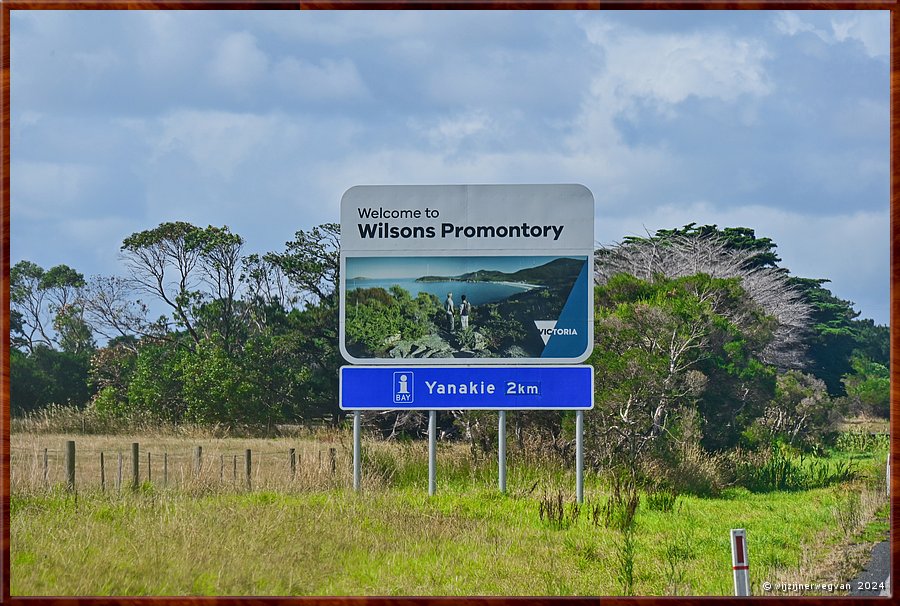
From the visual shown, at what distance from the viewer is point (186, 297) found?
2906cm

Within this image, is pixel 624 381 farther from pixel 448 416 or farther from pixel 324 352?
pixel 324 352

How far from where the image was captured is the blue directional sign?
14.2 m

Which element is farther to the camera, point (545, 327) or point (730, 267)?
point (730, 267)

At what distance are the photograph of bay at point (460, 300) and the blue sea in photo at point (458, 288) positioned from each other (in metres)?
0.01

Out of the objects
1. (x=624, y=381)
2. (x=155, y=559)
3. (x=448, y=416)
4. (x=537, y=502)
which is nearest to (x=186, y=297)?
(x=448, y=416)

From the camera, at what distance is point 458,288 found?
1471cm

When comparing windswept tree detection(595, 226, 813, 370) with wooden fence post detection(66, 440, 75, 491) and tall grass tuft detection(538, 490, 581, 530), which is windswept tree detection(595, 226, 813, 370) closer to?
tall grass tuft detection(538, 490, 581, 530)

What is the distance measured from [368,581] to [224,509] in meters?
3.04

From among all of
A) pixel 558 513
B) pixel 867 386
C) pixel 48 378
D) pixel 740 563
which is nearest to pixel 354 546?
pixel 558 513

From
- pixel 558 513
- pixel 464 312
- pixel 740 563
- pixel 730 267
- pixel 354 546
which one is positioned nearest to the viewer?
pixel 740 563

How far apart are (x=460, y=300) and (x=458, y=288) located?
0.57ft

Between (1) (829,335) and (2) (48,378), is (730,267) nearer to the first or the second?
(1) (829,335)

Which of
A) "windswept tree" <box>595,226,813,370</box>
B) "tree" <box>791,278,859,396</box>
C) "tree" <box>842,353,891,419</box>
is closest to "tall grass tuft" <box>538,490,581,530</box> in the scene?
"windswept tree" <box>595,226,813,370</box>

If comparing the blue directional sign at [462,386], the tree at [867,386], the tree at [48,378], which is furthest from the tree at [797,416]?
the tree at [48,378]
